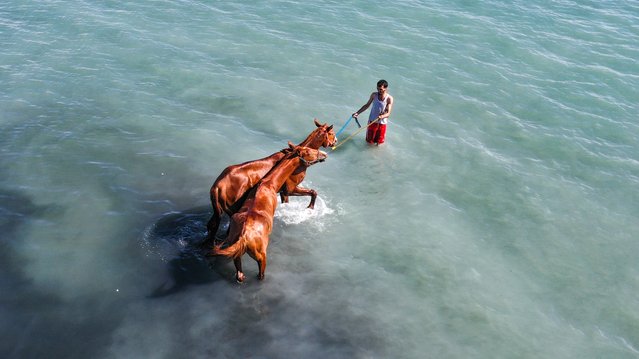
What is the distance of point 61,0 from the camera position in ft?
79.5

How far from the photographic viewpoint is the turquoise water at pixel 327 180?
376 inches

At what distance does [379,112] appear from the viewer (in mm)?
14797

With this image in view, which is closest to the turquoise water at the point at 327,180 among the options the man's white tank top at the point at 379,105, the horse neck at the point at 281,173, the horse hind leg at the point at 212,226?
the horse hind leg at the point at 212,226

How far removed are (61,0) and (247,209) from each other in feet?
66.2

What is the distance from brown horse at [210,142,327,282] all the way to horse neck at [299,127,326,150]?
72 cm

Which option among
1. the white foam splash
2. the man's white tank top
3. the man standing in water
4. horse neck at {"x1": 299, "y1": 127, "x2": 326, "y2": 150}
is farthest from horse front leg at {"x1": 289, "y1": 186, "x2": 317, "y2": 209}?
the man's white tank top

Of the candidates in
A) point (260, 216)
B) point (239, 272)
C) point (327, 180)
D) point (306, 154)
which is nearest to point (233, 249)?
point (260, 216)

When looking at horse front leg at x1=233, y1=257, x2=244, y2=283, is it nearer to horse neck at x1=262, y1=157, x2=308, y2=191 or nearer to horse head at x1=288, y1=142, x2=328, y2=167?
horse neck at x1=262, y1=157, x2=308, y2=191

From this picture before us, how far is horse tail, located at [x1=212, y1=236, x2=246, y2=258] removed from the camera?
8.84m

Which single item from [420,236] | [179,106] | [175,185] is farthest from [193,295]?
[179,106]

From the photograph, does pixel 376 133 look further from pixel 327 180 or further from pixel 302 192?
pixel 302 192

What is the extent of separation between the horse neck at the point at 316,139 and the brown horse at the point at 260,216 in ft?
2.37

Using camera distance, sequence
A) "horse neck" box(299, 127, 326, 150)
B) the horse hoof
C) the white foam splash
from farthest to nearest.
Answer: the white foam splash, "horse neck" box(299, 127, 326, 150), the horse hoof

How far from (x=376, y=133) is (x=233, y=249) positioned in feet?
24.9
